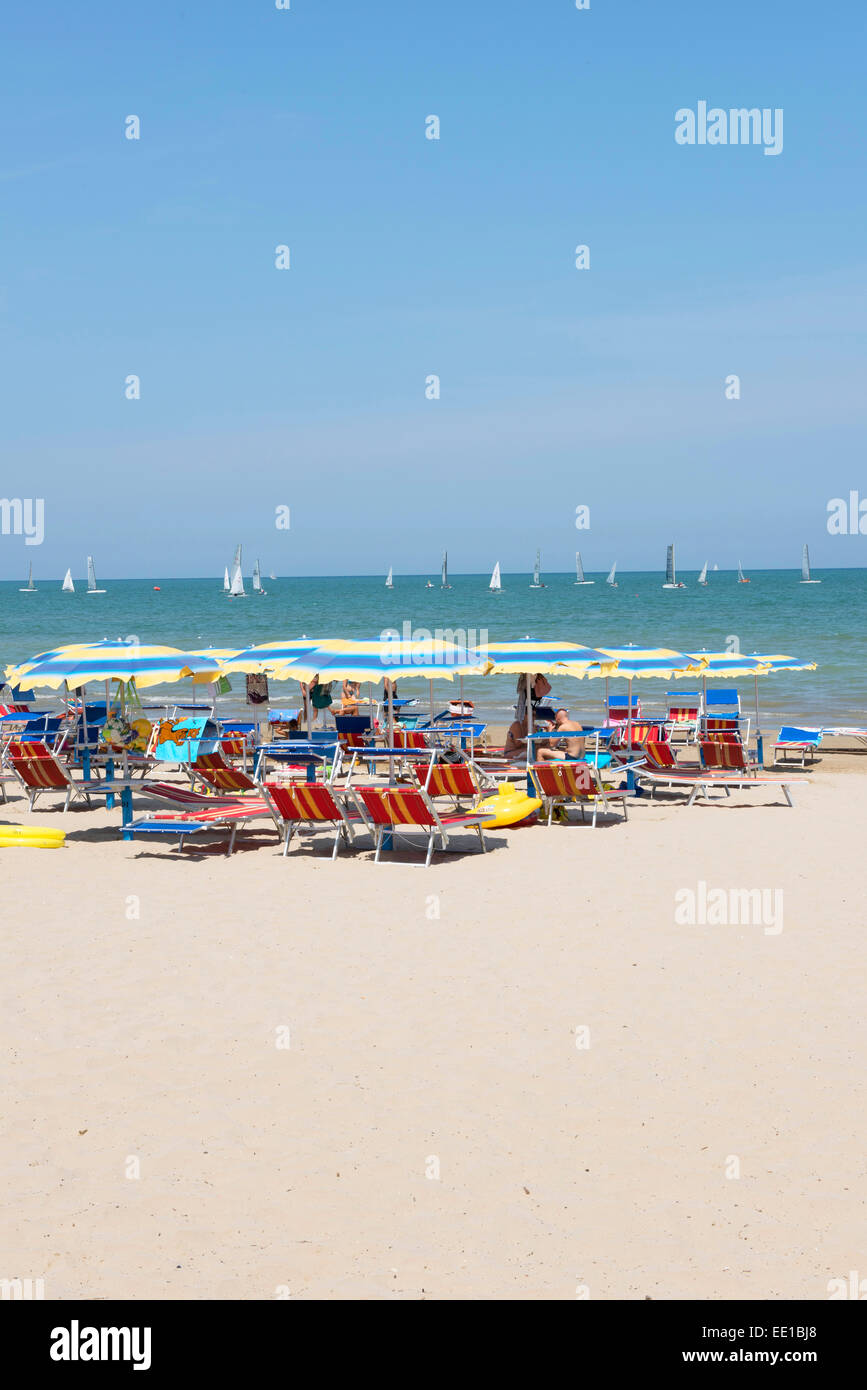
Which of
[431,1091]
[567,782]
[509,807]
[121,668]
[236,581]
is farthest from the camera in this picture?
[236,581]

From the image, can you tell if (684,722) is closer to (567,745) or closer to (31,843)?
(567,745)

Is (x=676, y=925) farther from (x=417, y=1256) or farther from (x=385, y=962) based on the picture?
(x=417, y=1256)

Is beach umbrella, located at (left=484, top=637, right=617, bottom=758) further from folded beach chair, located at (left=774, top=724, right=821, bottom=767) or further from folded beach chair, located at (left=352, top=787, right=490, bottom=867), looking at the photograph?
folded beach chair, located at (left=774, top=724, right=821, bottom=767)


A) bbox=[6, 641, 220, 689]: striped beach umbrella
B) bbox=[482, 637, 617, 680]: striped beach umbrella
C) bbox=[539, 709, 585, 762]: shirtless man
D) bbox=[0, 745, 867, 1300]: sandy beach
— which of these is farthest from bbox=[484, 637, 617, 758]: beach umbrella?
bbox=[0, 745, 867, 1300]: sandy beach

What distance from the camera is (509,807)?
A: 11148mm

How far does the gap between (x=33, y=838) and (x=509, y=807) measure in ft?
13.7

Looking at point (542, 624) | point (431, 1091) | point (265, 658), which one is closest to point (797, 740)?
point (265, 658)

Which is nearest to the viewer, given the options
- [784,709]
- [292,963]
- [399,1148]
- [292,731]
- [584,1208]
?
[584,1208]

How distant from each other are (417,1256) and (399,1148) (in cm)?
69

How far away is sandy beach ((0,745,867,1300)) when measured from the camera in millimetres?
3414
